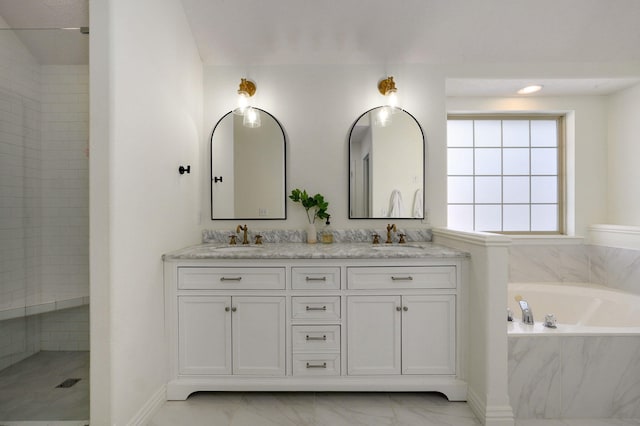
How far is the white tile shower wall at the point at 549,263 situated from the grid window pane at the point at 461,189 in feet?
2.04

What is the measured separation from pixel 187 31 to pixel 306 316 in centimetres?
217

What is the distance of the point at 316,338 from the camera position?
1.92 metres

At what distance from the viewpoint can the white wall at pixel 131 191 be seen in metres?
1.46

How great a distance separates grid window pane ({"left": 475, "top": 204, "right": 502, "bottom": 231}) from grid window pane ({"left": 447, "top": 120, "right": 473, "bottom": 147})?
0.64 m

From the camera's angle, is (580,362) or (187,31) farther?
(187,31)

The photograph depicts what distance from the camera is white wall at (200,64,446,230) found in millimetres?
2613

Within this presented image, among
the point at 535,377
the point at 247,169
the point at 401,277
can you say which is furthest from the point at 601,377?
the point at 247,169

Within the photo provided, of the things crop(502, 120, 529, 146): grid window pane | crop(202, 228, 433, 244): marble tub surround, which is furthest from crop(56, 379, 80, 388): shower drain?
crop(502, 120, 529, 146): grid window pane

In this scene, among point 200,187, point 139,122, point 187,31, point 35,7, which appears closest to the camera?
point 139,122

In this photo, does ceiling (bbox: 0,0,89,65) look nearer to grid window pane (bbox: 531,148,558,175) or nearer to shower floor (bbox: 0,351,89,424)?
shower floor (bbox: 0,351,89,424)

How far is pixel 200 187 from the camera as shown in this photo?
2590 mm

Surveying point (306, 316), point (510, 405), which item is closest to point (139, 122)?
point (306, 316)

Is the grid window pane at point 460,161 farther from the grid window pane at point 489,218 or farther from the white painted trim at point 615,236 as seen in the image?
the white painted trim at point 615,236

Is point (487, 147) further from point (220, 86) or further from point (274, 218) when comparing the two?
point (220, 86)
